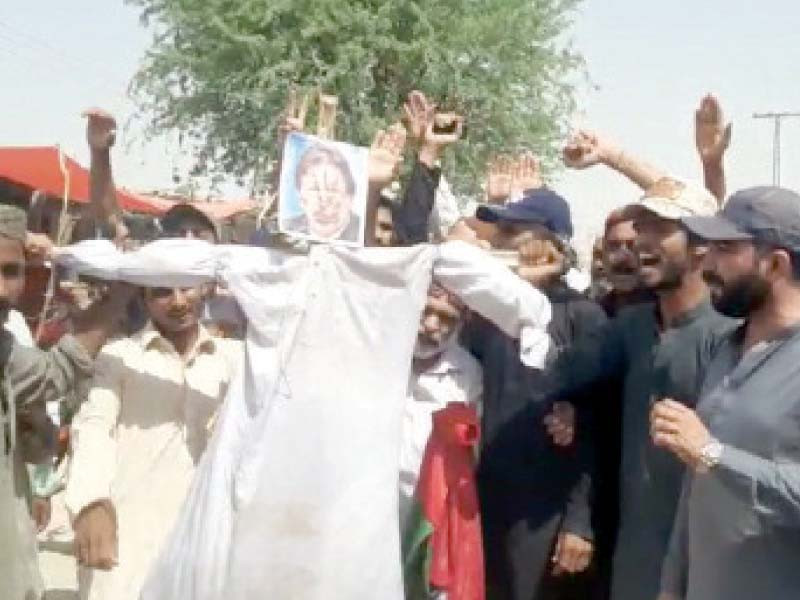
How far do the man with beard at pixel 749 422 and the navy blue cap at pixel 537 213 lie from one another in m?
1.14

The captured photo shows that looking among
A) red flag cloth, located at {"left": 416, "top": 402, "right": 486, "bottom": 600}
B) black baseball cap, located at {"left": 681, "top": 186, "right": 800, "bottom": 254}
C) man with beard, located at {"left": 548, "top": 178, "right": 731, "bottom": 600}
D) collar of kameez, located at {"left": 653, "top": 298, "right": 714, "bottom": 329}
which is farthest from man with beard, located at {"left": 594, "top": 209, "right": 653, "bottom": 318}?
black baseball cap, located at {"left": 681, "top": 186, "right": 800, "bottom": 254}

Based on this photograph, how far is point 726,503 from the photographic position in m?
4.27

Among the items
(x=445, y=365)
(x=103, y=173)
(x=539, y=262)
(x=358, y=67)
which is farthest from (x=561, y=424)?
(x=358, y=67)

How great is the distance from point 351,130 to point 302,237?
69.0 feet

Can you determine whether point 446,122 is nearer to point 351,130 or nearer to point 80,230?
point 80,230

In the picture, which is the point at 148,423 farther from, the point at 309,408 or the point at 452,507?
A: the point at 452,507

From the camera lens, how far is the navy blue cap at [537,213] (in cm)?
562

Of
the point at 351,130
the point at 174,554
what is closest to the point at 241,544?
the point at 174,554

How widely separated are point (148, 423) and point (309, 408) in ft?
2.27

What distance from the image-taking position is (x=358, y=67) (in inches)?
1024

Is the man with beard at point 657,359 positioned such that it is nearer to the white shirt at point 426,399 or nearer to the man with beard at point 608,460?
the man with beard at point 608,460

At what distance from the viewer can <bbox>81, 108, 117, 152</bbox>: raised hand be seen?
5379 mm

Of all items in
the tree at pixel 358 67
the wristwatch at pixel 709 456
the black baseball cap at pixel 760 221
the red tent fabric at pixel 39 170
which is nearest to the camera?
the wristwatch at pixel 709 456

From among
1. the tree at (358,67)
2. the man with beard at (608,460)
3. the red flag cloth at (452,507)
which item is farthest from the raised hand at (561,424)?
the tree at (358,67)
